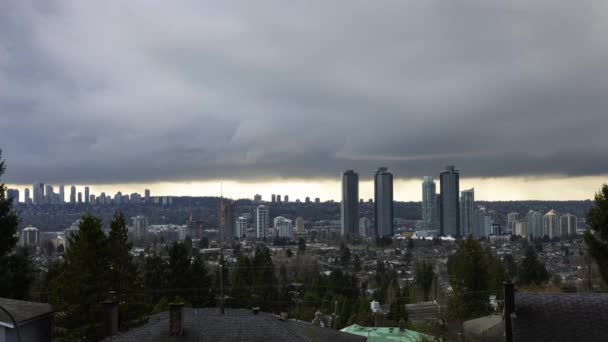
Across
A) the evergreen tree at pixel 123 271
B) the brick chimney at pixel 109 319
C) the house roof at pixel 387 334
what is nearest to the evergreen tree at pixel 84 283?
the evergreen tree at pixel 123 271

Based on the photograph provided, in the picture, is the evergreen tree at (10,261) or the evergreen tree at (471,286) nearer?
the evergreen tree at (10,261)

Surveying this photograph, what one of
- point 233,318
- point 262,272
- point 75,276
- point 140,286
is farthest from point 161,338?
point 262,272

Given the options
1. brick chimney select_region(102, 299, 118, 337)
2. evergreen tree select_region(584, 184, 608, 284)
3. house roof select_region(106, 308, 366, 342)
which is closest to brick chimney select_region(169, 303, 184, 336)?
house roof select_region(106, 308, 366, 342)

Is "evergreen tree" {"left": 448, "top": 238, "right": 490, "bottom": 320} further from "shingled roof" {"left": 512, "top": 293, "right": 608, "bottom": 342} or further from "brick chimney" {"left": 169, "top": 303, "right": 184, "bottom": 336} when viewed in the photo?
"brick chimney" {"left": 169, "top": 303, "right": 184, "bottom": 336}

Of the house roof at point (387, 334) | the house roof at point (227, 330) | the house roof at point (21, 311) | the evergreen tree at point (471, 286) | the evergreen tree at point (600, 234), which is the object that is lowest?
the house roof at point (387, 334)

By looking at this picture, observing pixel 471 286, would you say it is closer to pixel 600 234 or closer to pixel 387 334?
pixel 387 334

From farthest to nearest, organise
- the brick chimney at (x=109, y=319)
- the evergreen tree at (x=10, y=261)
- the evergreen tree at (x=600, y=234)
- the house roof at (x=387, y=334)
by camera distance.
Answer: the house roof at (x=387, y=334) < the evergreen tree at (x=10, y=261) < the evergreen tree at (x=600, y=234) < the brick chimney at (x=109, y=319)

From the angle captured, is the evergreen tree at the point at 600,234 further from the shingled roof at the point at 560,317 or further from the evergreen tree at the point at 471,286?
the evergreen tree at the point at 471,286
